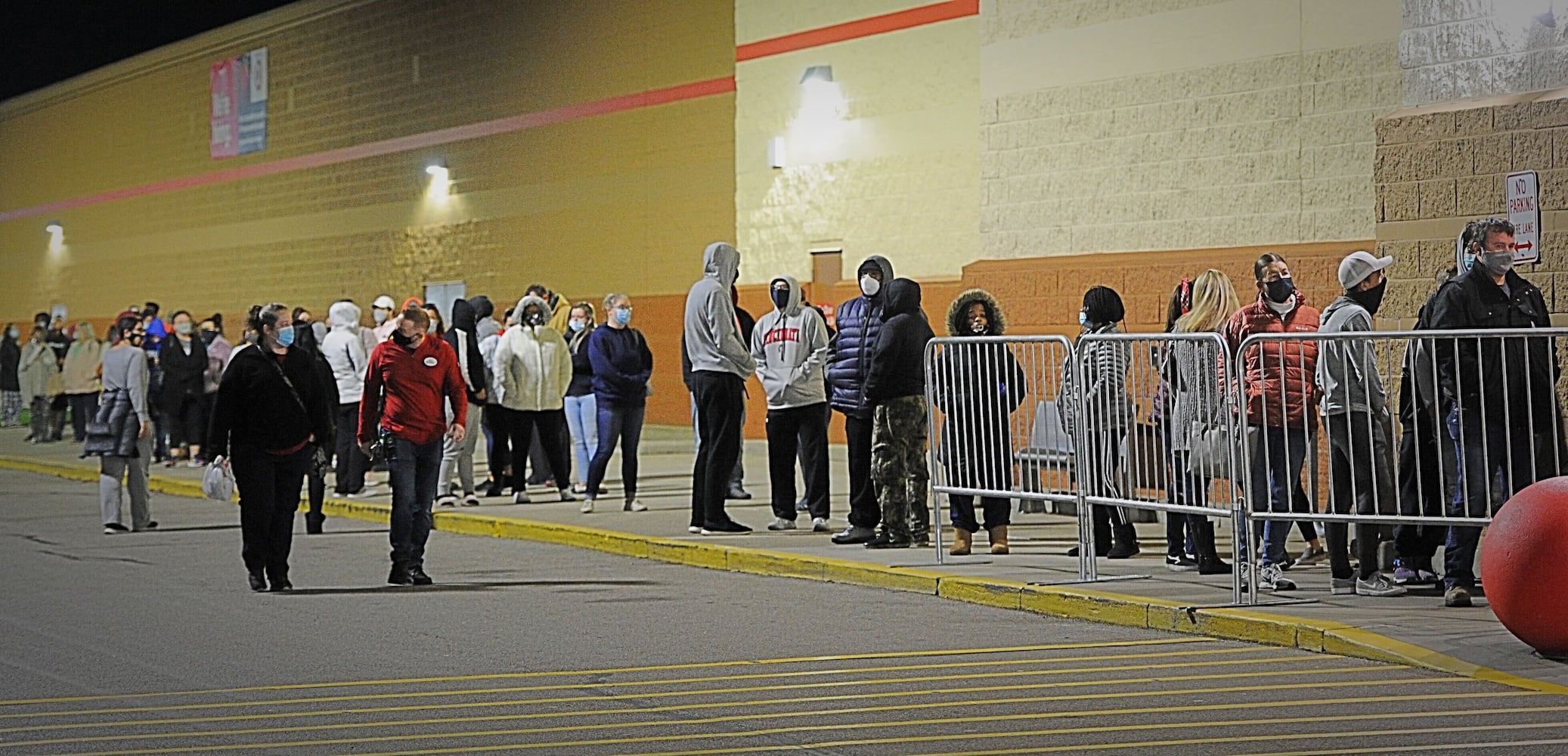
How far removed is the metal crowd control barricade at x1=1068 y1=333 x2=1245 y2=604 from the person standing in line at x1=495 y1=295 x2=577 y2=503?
732 centimetres

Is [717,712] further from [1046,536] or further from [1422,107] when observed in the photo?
[1422,107]

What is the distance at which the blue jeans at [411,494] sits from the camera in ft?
44.1

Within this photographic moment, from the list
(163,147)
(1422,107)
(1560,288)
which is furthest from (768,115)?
(163,147)

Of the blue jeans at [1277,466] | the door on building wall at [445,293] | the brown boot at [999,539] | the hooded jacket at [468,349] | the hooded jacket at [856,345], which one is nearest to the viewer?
the blue jeans at [1277,466]

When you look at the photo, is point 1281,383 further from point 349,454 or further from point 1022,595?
point 349,454

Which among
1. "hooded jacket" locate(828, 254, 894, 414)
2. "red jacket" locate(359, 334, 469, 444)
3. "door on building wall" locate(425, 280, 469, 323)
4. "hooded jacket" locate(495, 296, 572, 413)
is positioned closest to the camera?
"red jacket" locate(359, 334, 469, 444)

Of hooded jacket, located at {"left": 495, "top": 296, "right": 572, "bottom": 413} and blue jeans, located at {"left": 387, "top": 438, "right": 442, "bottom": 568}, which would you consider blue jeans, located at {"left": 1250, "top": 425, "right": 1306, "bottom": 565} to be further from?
hooded jacket, located at {"left": 495, "top": 296, "right": 572, "bottom": 413}

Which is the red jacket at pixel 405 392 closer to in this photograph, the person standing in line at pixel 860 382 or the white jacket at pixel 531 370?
the person standing in line at pixel 860 382

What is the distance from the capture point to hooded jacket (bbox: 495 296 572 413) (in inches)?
733

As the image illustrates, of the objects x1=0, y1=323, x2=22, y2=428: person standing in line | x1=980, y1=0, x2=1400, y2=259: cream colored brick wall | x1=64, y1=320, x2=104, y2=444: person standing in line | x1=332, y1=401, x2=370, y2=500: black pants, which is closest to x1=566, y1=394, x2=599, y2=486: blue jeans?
x1=332, y1=401, x2=370, y2=500: black pants

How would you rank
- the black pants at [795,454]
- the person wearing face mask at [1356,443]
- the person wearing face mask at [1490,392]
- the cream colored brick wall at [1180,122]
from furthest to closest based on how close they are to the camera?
the cream colored brick wall at [1180,122]
the black pants at [795,454]
the person wearing face mask at [1356,443]
the person wearing face mask at [1490,392]

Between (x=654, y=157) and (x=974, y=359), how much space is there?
16.7m

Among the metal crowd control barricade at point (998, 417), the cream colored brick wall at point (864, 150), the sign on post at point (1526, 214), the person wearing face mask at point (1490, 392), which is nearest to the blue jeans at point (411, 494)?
the metal crowd control barricade at point (998, 417)

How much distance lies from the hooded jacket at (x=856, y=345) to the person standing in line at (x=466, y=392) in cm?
448
